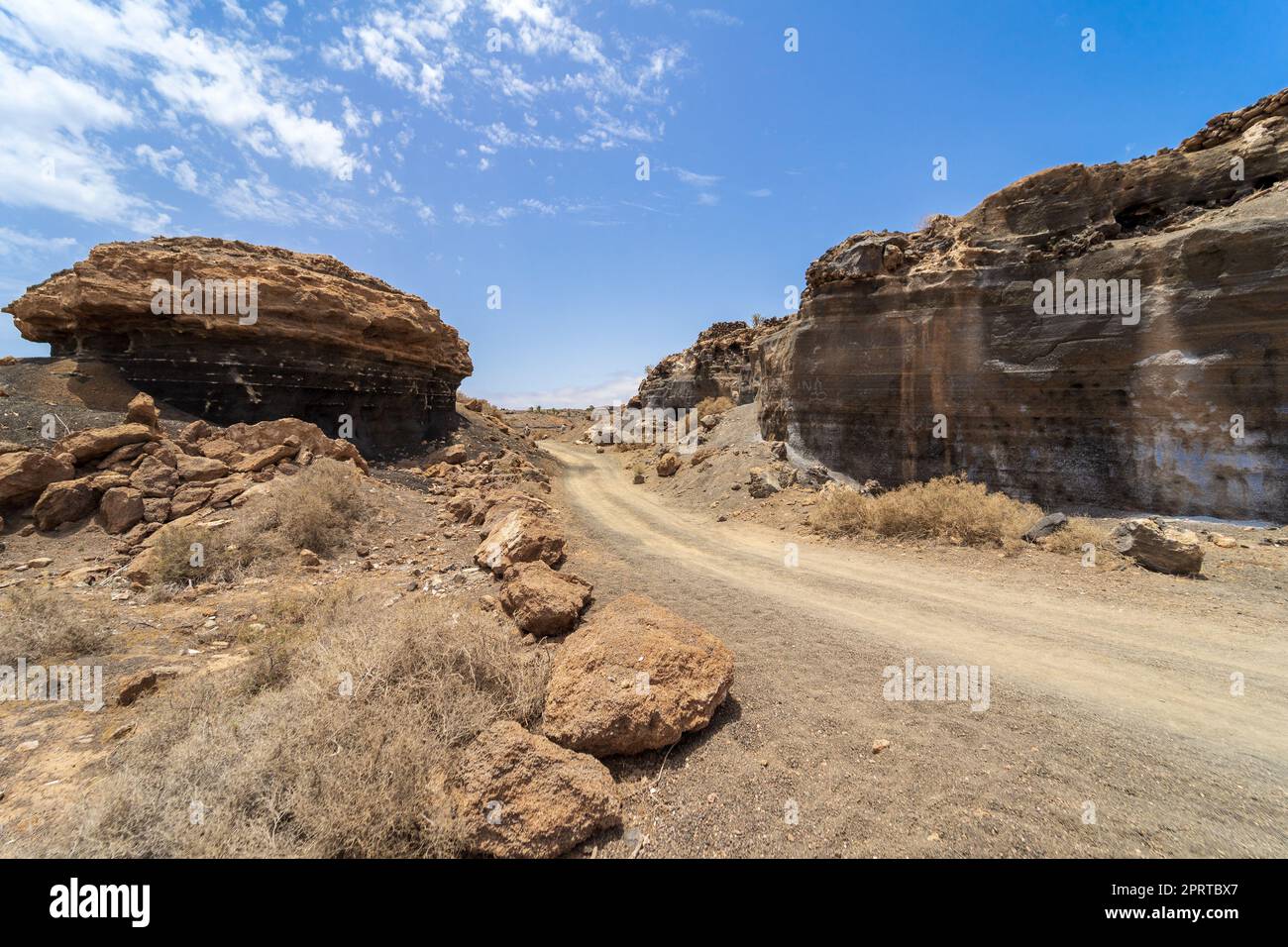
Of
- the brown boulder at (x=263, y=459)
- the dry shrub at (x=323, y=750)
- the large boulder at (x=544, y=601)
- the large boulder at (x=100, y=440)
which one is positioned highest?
the large boulder at (x=100, y=440)

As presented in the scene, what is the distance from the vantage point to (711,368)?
3678 centimetres

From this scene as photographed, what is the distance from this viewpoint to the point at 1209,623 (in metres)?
6.36

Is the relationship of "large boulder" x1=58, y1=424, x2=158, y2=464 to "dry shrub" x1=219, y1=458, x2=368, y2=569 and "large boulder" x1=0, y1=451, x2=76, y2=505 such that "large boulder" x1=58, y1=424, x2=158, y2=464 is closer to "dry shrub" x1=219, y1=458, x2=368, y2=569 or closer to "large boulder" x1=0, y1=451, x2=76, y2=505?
"large boulder" x1=0, y1=451, x2=76, y2=505

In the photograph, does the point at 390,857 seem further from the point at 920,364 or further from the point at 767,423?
the point at 767,423

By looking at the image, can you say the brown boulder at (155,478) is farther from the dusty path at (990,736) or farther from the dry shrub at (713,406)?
the dry shrub at (713,406)

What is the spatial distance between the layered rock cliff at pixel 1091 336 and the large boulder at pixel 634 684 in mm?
12242

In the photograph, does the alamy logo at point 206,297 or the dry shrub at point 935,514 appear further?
the alamy logo at point 206,297

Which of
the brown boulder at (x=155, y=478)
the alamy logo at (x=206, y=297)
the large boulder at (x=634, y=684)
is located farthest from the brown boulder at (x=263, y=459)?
the large boulder at (x=634, y=684)

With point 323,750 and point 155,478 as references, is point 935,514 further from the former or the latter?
point 155,478

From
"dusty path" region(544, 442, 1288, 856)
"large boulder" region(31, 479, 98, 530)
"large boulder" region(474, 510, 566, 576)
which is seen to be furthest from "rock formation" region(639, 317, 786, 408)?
"large boulder" region(31, 479, 98, 530)

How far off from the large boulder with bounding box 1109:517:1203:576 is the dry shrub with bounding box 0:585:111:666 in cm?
1566

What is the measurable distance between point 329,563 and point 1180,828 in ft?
36.9

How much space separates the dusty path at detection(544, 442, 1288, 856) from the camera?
9.62 feet

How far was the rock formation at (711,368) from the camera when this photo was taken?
34938mm
